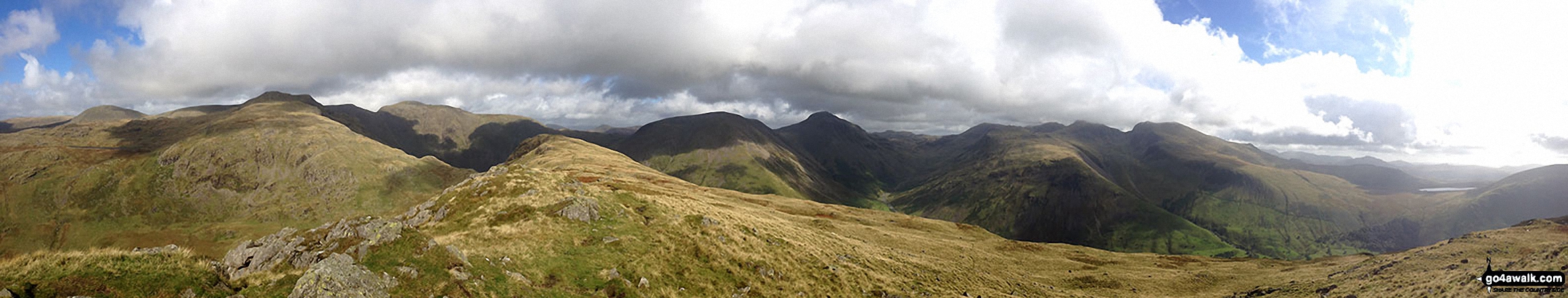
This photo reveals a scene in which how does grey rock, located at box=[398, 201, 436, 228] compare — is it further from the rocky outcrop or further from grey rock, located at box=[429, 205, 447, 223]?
the rocky outcrop

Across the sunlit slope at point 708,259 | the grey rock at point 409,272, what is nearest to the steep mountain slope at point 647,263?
the grey rock at point 409,272

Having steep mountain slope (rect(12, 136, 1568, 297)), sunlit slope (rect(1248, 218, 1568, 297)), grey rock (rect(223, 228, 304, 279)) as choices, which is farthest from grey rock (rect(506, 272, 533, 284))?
sunlit slope (rect(1248, 218, 1568, 297))

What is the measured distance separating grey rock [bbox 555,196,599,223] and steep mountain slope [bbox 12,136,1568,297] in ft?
0.49

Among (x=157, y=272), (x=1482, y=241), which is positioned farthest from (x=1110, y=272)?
(x=157, y=272)

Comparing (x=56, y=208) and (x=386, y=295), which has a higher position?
(x=386, y=295)

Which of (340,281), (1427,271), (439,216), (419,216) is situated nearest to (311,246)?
(340,281)

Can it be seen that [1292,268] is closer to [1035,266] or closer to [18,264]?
[1035,266]

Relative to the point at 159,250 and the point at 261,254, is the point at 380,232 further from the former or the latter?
the point at 159,250

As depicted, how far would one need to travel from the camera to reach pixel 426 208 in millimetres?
50062

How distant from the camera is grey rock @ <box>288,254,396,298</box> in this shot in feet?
71.1

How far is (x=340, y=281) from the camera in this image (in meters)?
22.6

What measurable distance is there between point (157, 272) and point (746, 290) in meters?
29.4

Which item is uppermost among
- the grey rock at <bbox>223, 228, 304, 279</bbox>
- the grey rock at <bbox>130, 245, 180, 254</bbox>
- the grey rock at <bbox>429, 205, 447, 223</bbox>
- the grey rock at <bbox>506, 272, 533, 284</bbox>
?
the grey rock at <bbox>130, 245, 180, 254</bbox>

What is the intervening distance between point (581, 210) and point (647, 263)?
1105cm
